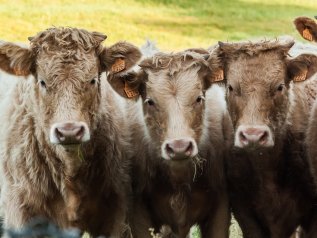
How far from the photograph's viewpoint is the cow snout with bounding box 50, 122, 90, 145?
845cm

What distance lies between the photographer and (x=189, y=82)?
369 inches

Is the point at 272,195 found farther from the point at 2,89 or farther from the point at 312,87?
the point at 2,89

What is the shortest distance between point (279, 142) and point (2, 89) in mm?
3024

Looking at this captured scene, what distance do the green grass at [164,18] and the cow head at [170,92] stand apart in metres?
18.0

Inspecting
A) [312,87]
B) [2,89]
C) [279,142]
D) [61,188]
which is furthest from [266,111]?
[2,89]

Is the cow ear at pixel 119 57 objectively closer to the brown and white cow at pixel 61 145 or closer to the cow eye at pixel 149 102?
the brown and white cow at pixel 61 145

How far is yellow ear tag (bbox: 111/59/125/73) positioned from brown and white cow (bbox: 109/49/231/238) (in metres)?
0.17

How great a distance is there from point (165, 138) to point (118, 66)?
827 mm

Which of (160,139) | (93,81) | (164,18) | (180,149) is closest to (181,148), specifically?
(180,149)

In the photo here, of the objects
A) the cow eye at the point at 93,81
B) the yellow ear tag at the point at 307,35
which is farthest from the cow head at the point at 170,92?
the yellow ear tag at the point at 307,35

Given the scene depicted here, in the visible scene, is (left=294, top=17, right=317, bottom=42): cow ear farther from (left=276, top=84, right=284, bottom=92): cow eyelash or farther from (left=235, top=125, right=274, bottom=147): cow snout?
(left=235, top=125, right=274, bottom=147): cow snout

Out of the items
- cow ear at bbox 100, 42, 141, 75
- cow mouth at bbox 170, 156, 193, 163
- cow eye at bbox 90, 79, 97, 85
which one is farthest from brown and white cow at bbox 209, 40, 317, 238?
cow eye at bbox 90, 79, 97, 85

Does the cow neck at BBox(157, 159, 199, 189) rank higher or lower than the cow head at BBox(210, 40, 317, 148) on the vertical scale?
lower

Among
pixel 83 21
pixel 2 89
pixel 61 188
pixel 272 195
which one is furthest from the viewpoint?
pixel 83 21
